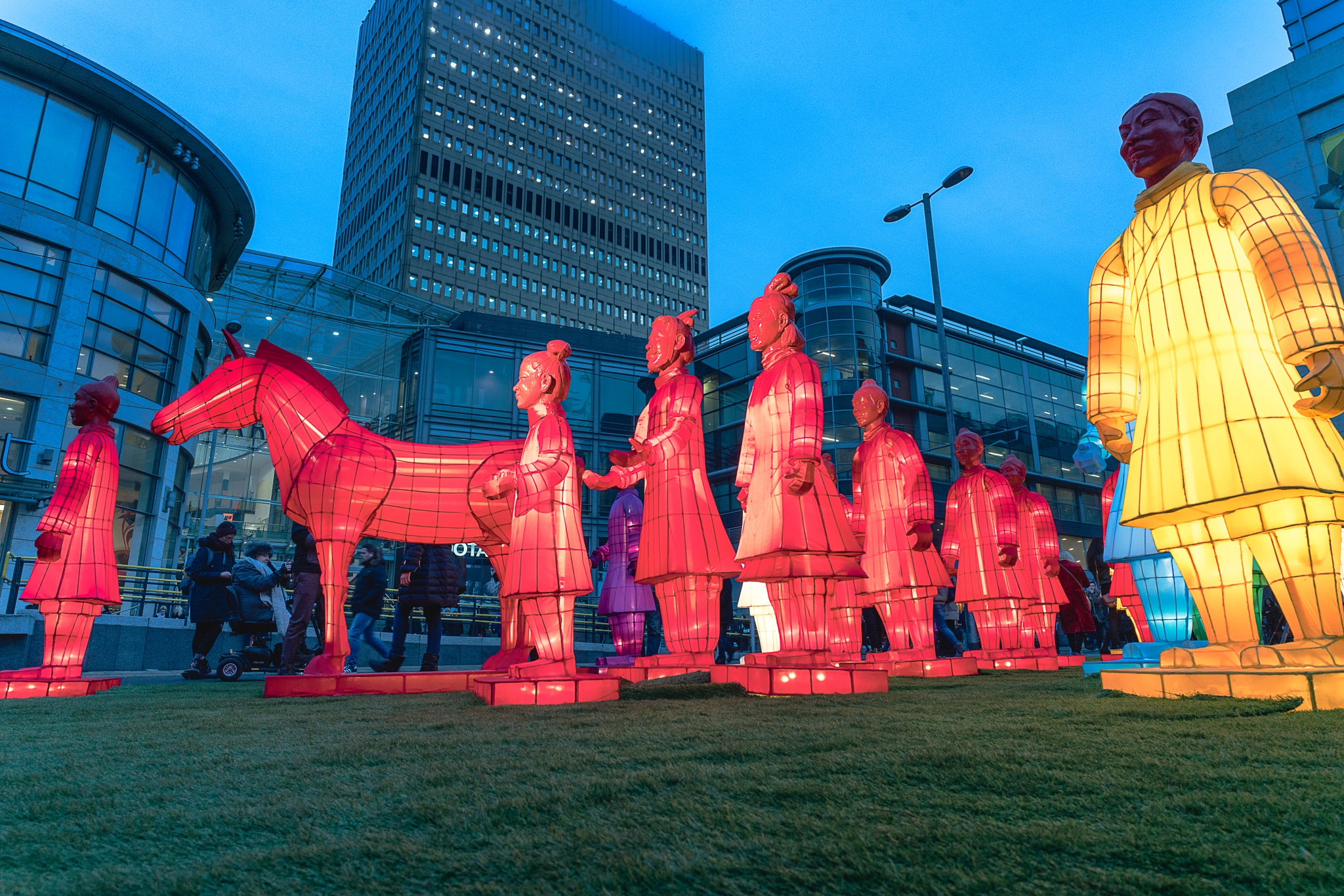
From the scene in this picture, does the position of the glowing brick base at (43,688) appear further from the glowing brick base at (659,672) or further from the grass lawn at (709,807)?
the glowing brick base at (659,672)

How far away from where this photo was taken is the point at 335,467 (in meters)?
6.19

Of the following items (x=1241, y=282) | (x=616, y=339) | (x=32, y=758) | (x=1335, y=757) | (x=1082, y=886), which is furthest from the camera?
(x=616, y=339)

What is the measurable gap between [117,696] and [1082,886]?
274 inches

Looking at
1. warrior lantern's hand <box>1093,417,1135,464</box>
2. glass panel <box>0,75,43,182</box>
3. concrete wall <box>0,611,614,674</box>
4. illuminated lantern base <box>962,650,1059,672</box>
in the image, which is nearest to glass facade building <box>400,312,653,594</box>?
glass panel <box>0,75,43,182</box>

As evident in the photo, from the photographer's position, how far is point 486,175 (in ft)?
221

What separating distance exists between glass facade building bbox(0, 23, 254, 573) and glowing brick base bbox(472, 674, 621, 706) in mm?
16679

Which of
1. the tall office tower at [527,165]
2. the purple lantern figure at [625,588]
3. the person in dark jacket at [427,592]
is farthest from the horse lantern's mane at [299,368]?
the tall office tower at [527,165]

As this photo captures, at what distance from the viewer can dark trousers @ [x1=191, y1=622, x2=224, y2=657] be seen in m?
9.23

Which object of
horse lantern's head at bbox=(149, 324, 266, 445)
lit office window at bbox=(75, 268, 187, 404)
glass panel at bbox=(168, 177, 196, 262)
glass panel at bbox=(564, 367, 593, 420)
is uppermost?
glass panel at bbox=(168, 177, 196, 262)

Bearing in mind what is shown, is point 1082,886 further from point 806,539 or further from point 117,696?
point 117,696

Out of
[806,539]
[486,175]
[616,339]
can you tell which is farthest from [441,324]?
[486,175]

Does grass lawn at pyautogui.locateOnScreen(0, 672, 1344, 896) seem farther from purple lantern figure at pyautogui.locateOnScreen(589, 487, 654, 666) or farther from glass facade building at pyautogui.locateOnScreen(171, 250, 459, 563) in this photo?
glass facade building at pyautogui.locateOnScreen(171, 250, 459, 563)

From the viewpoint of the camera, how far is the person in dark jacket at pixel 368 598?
919 centimetres

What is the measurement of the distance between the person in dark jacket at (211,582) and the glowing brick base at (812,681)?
6.77 metres
